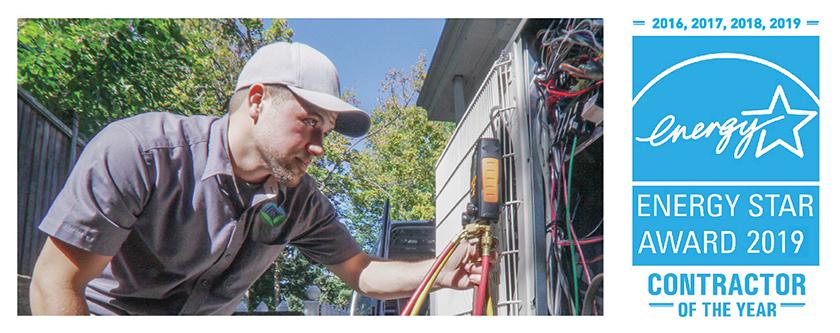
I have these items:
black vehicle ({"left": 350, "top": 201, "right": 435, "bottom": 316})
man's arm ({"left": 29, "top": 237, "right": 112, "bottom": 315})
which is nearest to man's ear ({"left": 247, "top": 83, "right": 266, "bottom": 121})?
man's arm ({"left": 29, "top": 237, "right": 112, "bottom": 315})

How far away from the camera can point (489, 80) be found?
6.18ft

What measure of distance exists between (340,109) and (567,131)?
629 millimetres

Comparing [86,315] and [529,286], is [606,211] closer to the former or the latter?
[529,286]

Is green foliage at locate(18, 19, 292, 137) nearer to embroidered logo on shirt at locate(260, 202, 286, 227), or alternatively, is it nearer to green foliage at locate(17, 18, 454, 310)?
green foliage at locate(17, 18, 454, 310)

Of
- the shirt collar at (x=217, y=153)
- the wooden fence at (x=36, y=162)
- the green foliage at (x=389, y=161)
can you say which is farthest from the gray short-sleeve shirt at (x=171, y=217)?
the green foliage at (x=389, y=161)

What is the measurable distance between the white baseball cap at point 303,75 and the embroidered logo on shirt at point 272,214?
32 centimetres

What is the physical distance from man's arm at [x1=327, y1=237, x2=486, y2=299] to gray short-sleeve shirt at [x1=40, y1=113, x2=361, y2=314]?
0.63 feet

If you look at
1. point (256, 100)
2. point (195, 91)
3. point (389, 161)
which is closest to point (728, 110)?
point (256, 100)

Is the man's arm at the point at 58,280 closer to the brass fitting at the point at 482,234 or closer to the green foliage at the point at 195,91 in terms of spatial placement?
the brass fitting at the point at 482,234

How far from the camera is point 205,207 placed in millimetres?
1456

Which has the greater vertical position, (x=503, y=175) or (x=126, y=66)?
(x=126, y=66)

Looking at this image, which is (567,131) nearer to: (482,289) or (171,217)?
(482,289)

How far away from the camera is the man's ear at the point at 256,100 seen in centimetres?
155
